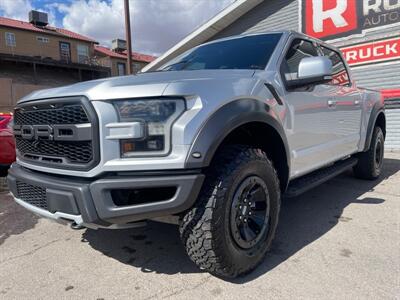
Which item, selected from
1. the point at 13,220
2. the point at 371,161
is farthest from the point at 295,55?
the point at 13,220

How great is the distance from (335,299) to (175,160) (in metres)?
1.35

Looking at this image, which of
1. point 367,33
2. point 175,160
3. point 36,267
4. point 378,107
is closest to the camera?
point 175,160

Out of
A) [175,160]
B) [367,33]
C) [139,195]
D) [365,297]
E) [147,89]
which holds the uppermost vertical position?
[367,33]

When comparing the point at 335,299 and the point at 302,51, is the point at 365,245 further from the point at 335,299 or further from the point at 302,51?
the point at 302,51

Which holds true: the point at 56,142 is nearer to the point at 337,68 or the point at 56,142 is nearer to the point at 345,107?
the point at 345,107

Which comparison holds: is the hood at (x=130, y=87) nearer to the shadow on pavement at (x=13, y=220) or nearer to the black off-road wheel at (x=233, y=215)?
the black off-road wheel at (x=233, y=215)

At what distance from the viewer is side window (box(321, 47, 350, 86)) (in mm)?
4422

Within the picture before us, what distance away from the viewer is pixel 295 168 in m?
3.21

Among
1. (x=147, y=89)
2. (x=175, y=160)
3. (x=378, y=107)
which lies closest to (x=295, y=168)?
(x=175, y=160)

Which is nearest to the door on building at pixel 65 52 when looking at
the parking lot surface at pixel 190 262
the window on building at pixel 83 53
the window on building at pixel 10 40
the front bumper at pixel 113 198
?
the window on building at pixel 83 53

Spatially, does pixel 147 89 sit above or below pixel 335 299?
above

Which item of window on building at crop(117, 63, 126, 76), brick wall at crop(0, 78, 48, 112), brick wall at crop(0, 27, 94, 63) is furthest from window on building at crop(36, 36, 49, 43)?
brick wall at crop(0, 78, 48, 112)

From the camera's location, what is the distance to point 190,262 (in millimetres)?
2828

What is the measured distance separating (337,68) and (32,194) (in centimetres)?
395
